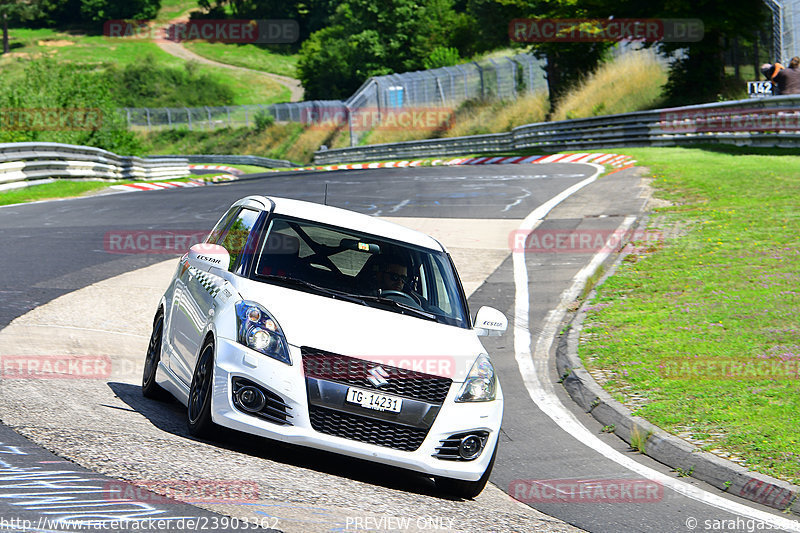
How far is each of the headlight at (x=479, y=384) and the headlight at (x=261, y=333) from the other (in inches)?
46.7

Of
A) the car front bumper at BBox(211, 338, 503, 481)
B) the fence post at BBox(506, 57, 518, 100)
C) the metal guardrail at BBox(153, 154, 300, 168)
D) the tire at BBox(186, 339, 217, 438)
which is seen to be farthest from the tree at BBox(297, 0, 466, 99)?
the car front bumper at BBox(211, 338, 503, 481)

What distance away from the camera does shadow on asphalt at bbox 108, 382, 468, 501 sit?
6250 millimetres

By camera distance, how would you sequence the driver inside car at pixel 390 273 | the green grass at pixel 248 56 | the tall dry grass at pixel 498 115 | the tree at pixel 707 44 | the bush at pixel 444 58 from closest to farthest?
the driver inside car at pixel 390 273, the tree at pixel 707 44, the tall dry grass at pixel 498 115, the bush at pixel 444 58, the green grass at pixel 248 56

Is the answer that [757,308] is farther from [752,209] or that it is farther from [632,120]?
[632,120]

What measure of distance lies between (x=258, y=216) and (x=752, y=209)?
40.4ft

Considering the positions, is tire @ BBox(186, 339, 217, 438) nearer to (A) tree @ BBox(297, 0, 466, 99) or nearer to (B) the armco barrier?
(B) the armco barrier

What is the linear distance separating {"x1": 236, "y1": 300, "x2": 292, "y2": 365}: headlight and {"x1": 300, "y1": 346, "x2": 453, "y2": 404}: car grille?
5.7 inches

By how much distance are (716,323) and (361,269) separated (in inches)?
208

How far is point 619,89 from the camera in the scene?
4519 centimetres

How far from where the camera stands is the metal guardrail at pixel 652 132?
86.0ft

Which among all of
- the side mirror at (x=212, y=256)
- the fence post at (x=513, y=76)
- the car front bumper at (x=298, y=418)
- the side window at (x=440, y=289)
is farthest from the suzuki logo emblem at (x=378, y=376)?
the fence post at (x=513, y=76)

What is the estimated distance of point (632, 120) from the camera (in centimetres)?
3575

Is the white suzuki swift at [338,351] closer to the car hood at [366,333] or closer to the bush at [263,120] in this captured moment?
the car hood at [366,333]

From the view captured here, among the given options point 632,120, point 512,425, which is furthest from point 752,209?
point 632,120
